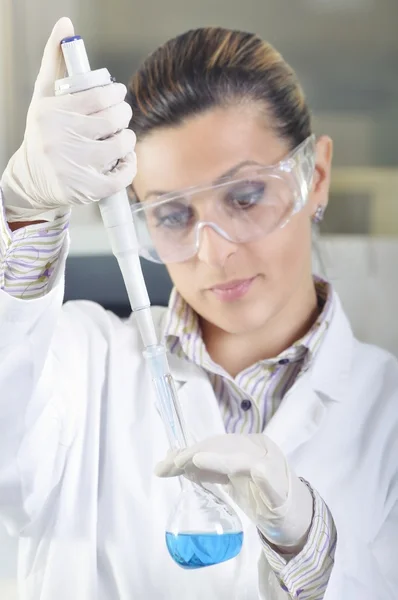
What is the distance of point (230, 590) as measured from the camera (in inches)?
41.1

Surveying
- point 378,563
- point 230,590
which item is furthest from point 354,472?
point 230,590

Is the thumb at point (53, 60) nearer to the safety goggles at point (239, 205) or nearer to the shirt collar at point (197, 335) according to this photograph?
the safety goggles at point (239, 205)

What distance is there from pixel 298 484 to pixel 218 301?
12.9 inches

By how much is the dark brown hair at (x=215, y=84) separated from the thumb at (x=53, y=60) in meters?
0.27

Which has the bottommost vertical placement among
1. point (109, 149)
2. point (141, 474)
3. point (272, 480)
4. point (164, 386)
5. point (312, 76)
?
point (141, 474)

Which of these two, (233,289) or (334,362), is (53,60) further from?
(334,362)

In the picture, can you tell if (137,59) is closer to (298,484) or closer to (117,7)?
(117,7)

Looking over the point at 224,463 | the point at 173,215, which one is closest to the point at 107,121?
the point at 173,215

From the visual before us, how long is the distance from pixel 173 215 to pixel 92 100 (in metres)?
0.32

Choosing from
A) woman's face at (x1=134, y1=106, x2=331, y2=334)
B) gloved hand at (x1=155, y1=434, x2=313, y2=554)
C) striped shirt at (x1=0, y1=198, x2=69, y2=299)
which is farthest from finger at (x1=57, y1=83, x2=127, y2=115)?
gloved hand at (x1=155, y1=434, x2=313, y2=554)

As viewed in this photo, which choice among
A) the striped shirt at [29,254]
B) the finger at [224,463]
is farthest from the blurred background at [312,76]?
the finger at [224,463]

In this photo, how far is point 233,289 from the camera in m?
1.13

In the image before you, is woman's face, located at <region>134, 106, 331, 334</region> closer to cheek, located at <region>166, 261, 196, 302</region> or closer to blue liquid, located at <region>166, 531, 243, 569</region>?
cheek, located at <region>166, 261, 196, 302</region>

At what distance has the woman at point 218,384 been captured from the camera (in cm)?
99
